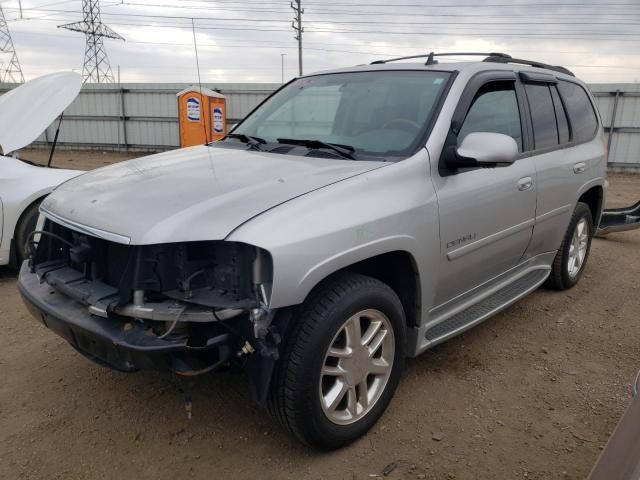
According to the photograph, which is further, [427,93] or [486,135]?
[427,93]

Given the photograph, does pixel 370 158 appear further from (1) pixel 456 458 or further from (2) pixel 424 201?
(1) pixel 456 458

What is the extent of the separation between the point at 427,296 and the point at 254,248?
1.12m

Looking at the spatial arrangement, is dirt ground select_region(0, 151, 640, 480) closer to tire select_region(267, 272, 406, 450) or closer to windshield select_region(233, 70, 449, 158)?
tire select_region(267, 272, 406, 450)

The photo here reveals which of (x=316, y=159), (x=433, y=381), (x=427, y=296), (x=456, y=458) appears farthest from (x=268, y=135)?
(x=456, y=458)

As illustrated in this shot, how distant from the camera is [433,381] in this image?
321 centimetres

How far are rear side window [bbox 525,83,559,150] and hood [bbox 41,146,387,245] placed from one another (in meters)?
1.68

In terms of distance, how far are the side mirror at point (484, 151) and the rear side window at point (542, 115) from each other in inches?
42.4

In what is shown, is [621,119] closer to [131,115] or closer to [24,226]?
[24,226]

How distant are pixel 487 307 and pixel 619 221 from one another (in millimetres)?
3848

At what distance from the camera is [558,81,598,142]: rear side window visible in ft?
14.1

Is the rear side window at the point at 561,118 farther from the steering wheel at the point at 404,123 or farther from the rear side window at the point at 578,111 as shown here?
the steering wheel at the point at 404,123

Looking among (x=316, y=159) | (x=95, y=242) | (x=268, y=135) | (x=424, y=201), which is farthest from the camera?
(x=268, y=135)

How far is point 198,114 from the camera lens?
→ 14.7m

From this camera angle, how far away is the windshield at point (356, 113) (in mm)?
2996
